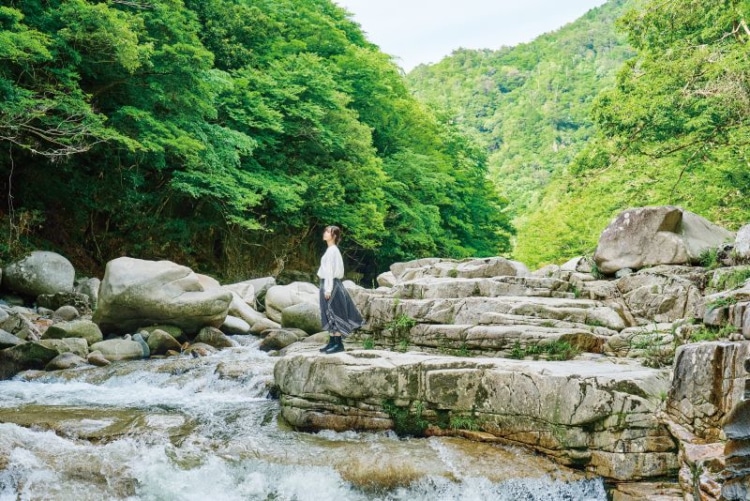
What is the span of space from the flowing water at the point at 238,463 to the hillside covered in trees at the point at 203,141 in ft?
21.6

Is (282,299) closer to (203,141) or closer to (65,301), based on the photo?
(203,141)

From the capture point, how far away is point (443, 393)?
6.64m

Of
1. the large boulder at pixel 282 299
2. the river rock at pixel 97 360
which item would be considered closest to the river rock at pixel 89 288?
the river rock at pixel 97 360

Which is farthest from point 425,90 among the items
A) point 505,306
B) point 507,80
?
point 505,306

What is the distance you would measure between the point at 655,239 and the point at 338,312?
6.38m

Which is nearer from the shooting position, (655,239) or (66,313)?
(655,239)

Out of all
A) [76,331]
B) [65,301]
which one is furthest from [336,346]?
[65,301]

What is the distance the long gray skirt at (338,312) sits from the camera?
8516 millimetres

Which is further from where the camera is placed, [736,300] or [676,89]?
[676,89]

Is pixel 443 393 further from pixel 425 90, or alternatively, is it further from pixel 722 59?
pixel 425 90

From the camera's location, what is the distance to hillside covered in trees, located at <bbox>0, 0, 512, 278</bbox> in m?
12.7

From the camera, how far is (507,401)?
628 cm

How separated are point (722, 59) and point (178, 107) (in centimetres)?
1312

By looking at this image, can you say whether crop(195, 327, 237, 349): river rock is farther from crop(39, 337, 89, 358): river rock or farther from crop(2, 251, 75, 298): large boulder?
crop(2, 251, 75, 298): large boulder
